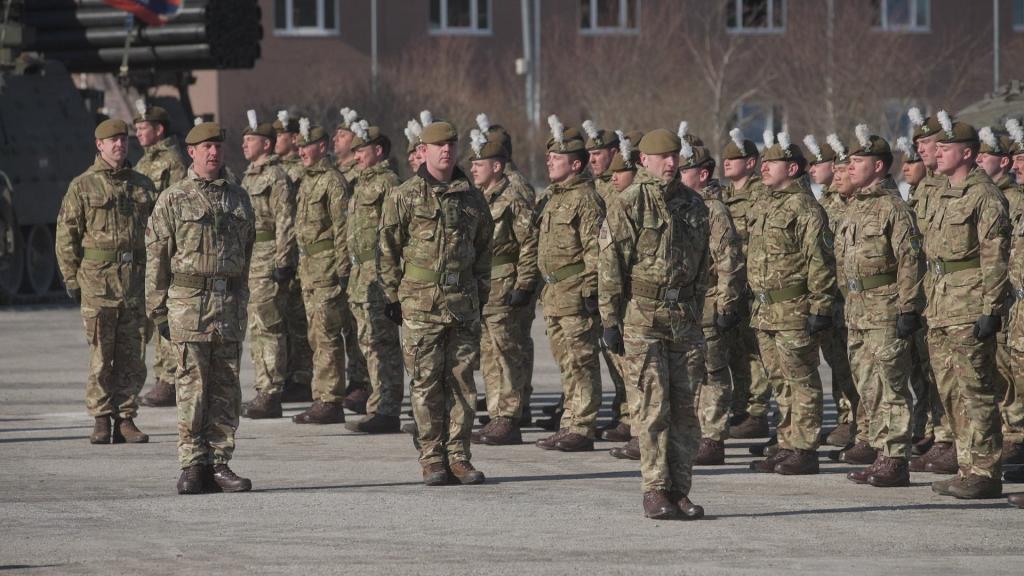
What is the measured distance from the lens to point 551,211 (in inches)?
514

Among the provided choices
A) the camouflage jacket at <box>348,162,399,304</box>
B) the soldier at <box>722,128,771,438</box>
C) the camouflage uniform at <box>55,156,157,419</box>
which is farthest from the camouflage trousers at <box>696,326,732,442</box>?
the camouflage uniform at <box>55,156,157,419</box>

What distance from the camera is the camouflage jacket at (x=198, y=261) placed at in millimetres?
10898

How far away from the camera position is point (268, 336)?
1450 cm

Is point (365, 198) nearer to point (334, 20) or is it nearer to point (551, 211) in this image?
point (551, 211)

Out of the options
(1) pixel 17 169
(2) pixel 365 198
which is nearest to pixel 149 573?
(2) pixel 365 198

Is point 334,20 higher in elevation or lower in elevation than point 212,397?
higher

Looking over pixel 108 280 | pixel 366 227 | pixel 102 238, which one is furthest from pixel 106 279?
pixel 366 227

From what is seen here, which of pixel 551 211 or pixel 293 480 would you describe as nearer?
pixel 293 480

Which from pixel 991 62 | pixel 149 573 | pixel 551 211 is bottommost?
pixel 149 573

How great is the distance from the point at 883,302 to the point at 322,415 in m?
4.68

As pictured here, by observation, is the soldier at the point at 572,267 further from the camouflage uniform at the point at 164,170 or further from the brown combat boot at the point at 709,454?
the camouflage uniform at the point at 164,170

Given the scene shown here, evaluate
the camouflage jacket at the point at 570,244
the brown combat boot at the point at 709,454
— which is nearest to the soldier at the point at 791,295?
the brown combat boot at the point at 709,454

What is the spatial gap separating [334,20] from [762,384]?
31.7 metres

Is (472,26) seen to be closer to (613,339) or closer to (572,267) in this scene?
(572,267)
